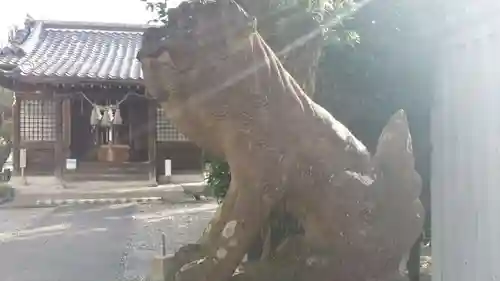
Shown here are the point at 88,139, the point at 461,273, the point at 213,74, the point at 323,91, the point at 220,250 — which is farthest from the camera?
the point at 88,139

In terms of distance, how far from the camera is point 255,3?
339 centimetres

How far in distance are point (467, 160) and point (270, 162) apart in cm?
91

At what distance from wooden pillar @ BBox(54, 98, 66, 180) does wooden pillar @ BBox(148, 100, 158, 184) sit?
93.2 inches

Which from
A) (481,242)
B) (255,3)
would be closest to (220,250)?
(481,242)

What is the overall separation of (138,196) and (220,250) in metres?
12.3

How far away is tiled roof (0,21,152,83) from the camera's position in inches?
601

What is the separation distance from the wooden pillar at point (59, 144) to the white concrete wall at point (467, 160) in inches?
559

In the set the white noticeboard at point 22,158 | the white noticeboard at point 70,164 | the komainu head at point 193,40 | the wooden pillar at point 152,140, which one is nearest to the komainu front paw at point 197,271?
the komainu head at point 193,40

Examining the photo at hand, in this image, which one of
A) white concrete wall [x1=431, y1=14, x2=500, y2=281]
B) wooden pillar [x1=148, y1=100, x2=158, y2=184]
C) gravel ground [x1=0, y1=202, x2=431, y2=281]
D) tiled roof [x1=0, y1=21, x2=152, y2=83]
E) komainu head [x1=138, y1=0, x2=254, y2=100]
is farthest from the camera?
wooden pillar [x1=148, y1=100, x2=158, y2=184]

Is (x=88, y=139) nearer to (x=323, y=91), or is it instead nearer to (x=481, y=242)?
(x=323, y=91)

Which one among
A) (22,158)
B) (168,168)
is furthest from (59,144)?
(168,168)

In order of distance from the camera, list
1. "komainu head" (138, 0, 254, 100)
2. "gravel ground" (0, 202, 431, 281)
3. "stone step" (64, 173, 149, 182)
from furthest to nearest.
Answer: "stone step" (64, 173, 149, 182) → "gravel ground" (0, 202, 431, 281) → "komainu head" (138, 0, 254, 100)

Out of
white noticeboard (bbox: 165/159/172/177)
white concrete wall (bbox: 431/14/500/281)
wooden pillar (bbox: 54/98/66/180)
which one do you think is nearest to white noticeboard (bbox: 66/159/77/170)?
wooden pillar (bbox: 54/98/66/180)

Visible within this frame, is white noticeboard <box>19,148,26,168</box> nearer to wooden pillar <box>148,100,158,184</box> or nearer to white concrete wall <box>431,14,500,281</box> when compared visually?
wooden pillar <box>148,100,158,184</box>
